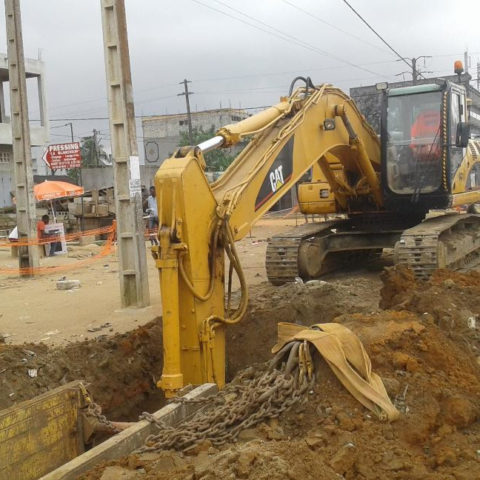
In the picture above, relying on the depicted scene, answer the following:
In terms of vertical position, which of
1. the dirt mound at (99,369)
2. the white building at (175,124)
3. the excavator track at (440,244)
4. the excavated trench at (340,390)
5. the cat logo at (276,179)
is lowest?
the dirt mound at (99,369)

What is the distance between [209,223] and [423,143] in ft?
17.8

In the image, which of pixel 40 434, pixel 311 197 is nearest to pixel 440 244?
pixel 311 197

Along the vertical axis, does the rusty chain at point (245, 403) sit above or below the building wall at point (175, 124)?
below

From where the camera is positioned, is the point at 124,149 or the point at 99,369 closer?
the point at 99,369

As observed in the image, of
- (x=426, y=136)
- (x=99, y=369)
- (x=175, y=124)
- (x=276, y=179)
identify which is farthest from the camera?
(x=175, y=124)

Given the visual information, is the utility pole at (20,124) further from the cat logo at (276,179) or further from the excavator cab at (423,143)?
the cat logo at (276,179)

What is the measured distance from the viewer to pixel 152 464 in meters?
3.48

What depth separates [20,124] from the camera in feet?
48.4

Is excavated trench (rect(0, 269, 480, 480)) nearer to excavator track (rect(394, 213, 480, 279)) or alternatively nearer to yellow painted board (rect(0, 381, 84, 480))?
excavator track (rect(394, 213, 480, 279))

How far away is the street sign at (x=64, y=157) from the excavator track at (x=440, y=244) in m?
20.4

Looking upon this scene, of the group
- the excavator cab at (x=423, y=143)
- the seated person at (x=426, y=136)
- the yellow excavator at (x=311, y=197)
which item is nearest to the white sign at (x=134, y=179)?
the yellow excavator at (x=311, y=197)

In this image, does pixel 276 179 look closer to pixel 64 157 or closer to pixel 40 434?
pixel 40 434

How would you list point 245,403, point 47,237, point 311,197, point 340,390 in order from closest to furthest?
point 245,403 → point 340,390 → point 311,197 → point 47,237

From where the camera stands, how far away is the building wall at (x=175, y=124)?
62.1m
